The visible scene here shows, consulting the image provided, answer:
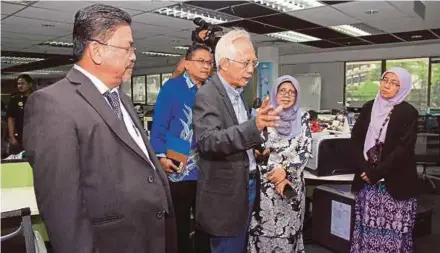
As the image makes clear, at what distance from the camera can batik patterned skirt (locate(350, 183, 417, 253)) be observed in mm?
2137

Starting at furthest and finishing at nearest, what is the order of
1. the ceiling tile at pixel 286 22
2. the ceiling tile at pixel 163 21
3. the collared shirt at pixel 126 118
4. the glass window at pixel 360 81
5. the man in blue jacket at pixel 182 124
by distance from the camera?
the glass window at pixel 360 81, the ceiling tile at pixel 286 22, the ceiling tile at pixel 163 21, the man in blue jacket at pixel 182 124, the collared shirt at pixel 126 118

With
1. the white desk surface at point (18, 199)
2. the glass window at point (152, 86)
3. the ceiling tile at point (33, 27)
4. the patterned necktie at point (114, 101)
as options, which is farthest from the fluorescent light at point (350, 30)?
the glass window at point (152, 86)

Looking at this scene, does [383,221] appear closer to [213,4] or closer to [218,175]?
[218,175]

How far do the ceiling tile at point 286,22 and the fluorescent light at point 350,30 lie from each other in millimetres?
491

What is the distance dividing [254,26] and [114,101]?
5.50 metres

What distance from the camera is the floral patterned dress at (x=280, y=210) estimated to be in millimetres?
2117

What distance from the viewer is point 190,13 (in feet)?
17.1

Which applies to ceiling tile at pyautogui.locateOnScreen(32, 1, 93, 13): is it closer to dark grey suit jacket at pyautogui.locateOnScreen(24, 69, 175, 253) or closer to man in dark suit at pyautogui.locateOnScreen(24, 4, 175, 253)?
man in dark suit at pyautogui.locateOnScreen(24, 4, 175, 253)

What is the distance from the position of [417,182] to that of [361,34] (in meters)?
5.67

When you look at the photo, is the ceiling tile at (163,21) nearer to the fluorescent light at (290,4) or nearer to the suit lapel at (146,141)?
the fluorescent light at (290,4)

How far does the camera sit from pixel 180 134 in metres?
1.99

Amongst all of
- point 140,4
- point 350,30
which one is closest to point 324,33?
point 350,30

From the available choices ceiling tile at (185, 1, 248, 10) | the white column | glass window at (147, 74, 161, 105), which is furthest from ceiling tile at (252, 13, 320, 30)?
glass window at (147, 74, 161, 105)

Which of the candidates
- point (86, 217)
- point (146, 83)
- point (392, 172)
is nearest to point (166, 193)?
point (86, 217)
